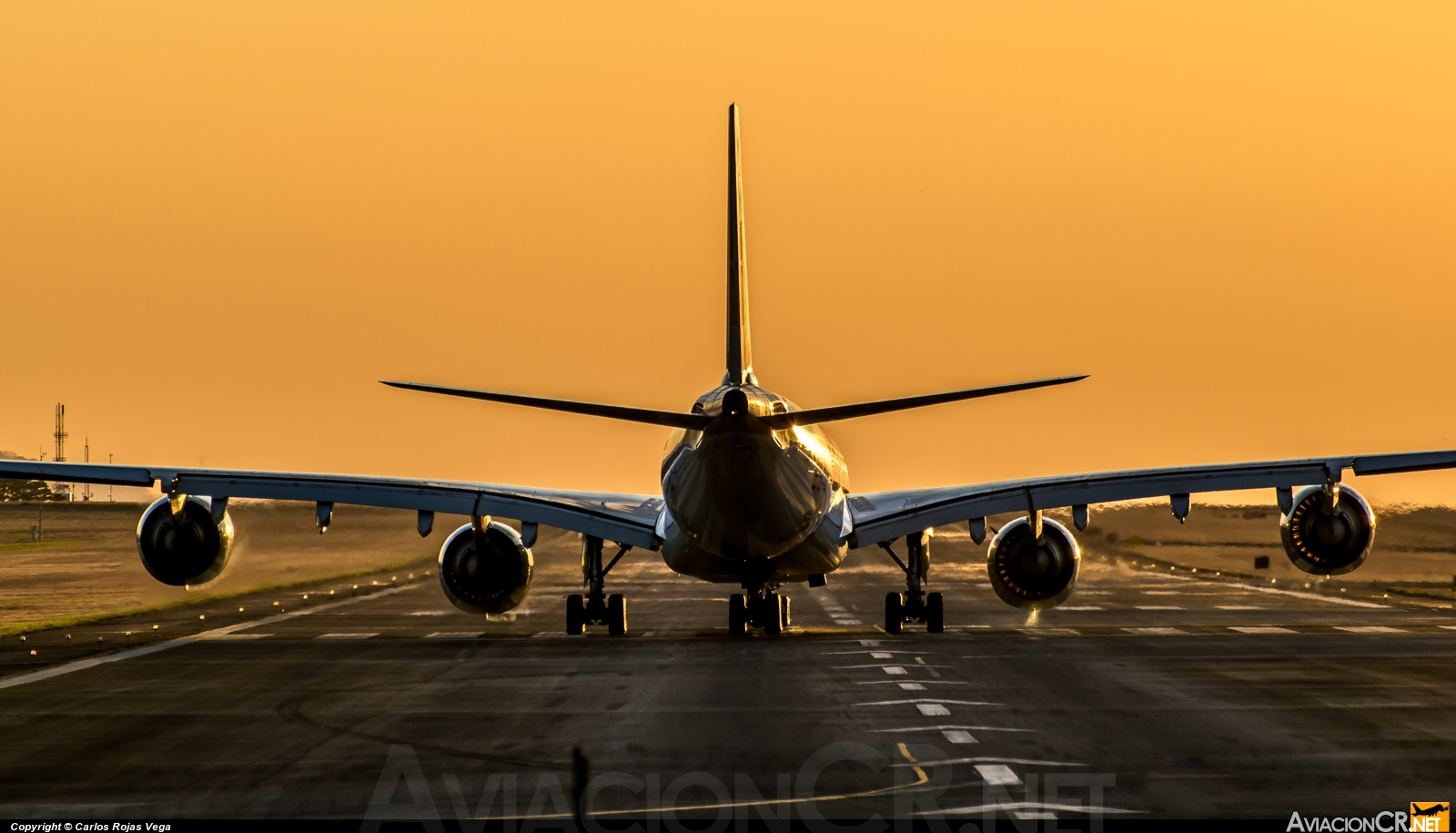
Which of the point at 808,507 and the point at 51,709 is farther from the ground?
the point at 808,507

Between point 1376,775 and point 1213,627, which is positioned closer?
point 1376,775

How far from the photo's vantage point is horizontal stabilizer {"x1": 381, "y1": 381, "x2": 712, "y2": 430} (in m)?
24.3

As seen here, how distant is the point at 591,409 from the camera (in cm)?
2527

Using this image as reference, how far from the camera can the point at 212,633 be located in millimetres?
33156

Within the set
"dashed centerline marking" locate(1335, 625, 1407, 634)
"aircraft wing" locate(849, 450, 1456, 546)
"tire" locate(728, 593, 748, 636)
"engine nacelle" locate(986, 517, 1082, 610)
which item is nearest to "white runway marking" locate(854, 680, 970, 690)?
"engine nacelle" locate(986, 517, 1082, 610)

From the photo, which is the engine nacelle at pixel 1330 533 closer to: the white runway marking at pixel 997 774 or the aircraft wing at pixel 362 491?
the aircraft wing at pixel 362 491

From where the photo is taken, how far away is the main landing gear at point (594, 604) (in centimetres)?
3419

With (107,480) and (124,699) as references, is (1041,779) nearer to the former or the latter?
(124,699)

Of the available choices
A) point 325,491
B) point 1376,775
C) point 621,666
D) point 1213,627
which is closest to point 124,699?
point 621,666

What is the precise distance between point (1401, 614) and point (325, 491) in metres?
25.2

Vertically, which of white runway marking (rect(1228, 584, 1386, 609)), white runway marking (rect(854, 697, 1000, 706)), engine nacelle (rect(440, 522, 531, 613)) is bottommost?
white runway marking (rect(1228, 584, 1386, 609))

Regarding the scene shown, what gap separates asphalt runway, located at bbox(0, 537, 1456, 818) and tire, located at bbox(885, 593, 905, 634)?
20.9 inches

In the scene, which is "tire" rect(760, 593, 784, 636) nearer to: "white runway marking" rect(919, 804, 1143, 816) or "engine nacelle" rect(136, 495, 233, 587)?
"engine nacelle" rect(136, 495, 233, 587)

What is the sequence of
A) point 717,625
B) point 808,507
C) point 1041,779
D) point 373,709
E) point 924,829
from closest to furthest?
point 924,829, point 1041,779, point 373,709, point 808,507, point 717,625
